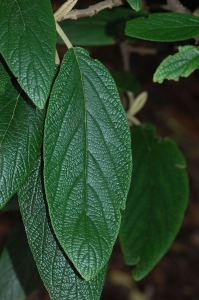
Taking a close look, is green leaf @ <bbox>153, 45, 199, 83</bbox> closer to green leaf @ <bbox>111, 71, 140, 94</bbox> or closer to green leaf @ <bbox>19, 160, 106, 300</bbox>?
green leaf @ <bbox>19, 160, 106, 300</bbox>

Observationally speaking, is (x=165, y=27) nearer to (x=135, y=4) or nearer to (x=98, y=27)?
(x=135, y=4)

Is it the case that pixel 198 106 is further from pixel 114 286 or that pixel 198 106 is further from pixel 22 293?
pixel 22 293

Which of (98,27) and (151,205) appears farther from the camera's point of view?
(98,27)

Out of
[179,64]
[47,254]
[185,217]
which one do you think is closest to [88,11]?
[179,64]

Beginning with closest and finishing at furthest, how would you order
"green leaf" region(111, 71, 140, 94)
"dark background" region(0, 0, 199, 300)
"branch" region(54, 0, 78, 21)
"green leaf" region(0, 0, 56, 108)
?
"green leaf" region(0, 0, 56, 108) → "branch" region(54, 0, 78, 21) → "green leaf" region(111, 71, 140, 94) → "dark background" region(0, 0, 199, 300)

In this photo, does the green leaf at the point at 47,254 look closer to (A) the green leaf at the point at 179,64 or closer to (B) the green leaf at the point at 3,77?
(B) the green leaf at the point at 3,77

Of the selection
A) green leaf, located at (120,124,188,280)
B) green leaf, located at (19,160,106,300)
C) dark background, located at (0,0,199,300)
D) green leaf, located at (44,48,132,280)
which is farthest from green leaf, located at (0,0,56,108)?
dark background, located at (0,0,199,300)
